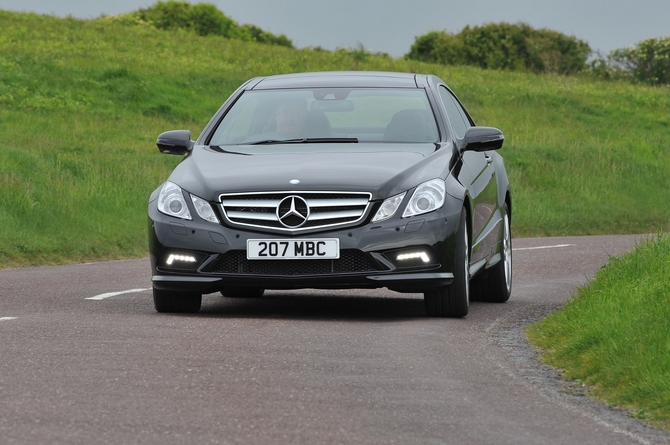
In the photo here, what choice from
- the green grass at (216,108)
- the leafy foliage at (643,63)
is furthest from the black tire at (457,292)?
the leafy foliage at (643,63)

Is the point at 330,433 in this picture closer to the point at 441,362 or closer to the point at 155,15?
the point at 441,362

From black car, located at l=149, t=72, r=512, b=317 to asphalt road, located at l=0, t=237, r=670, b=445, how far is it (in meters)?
0.28

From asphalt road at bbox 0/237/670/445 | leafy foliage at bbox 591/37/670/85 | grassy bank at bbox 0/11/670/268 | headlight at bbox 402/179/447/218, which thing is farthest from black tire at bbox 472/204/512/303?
leafy foliage at bbox 591/37/670/85

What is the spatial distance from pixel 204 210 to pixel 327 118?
1.61 meters

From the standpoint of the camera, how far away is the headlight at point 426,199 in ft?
29.6

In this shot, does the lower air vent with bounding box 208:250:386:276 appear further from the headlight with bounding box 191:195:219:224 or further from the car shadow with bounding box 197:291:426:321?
the car shadow with bounding box 197:291:426:321

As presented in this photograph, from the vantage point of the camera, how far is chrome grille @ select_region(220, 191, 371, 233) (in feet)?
29.3

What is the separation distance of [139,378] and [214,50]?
44.5 meters

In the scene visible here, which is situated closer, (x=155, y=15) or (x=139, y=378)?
(x=139, y=378)

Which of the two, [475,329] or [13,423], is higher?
[13,423]

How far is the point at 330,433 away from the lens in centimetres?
531

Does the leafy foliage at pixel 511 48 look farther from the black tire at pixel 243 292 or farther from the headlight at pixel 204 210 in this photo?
the headlight at pixel 204 210

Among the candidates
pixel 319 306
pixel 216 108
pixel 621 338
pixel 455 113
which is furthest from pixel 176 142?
pixel 216 108

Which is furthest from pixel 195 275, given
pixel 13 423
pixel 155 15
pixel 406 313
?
pixel 155 15
